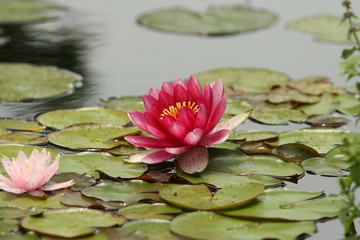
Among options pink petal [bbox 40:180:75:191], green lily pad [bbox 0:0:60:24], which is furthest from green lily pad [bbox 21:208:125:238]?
green lily pad [bbox 0:0:60:24]

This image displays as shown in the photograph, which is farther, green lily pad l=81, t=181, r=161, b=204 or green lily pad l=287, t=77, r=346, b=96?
green lily pad l=287, t=77, r=346, b=96

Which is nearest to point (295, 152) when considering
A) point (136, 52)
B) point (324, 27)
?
point (136, 52)

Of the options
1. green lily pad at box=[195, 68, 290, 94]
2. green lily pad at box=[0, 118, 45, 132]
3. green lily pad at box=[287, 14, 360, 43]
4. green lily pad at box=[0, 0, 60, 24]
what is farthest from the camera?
green lily pad at box=[0, 0, 60, 24]

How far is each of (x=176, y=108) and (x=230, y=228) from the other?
2.06 feet

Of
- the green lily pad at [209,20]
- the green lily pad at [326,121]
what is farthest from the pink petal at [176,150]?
the green lily pad at [209,20]

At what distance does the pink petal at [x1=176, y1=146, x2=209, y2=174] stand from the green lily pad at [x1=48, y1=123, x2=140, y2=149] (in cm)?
36

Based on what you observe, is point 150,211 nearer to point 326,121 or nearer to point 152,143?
point 152,143

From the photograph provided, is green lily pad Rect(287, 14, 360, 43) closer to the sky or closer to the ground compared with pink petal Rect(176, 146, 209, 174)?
closer to the sky

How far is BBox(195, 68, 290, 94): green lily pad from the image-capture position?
3.63 m

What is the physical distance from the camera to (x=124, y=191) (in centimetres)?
229

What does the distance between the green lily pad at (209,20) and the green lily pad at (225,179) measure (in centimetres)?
267

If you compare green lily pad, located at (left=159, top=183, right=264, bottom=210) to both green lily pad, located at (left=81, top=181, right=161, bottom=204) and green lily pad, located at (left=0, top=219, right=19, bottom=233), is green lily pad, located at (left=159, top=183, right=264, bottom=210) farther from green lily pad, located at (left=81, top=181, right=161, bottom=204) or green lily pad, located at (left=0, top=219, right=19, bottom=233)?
green lily pad, located at (left=0, top=219, right=19, bottom=233)

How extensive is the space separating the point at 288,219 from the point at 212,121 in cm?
55

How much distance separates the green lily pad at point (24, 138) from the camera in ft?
9.07
